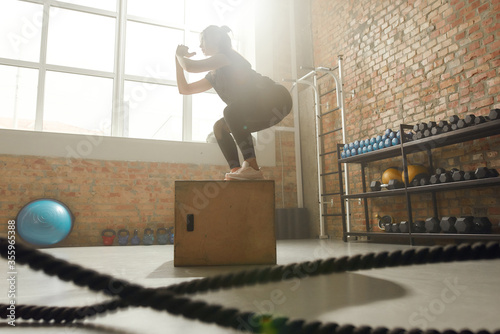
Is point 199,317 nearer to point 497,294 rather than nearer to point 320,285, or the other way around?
point 320,285

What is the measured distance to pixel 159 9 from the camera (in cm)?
634

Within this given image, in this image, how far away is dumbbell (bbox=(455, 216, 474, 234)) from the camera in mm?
3227

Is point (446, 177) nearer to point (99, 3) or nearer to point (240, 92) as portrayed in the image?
point (240, 92)

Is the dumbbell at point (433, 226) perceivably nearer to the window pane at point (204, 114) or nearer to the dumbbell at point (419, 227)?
the dumbbell at point (419, 227)

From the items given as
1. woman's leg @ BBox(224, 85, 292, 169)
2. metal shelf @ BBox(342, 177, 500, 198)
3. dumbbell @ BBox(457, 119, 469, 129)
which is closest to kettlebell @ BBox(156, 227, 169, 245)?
metal shelf @ BBox(342, 177, 500, 198)

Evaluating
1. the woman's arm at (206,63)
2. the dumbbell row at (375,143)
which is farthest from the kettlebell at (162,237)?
the woman's arm at (206,63)

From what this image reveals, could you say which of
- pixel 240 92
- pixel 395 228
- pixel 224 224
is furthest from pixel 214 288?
pixel 395 228

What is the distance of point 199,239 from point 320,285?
931mm

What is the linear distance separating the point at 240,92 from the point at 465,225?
2.42 metres

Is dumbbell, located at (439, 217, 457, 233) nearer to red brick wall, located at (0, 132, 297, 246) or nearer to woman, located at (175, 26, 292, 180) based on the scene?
woman, located at (175, 26, 292, 180)

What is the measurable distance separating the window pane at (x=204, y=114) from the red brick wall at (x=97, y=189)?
0.69 meters

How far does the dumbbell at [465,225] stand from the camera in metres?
3.23

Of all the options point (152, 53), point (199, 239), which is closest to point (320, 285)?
point (199, 239)

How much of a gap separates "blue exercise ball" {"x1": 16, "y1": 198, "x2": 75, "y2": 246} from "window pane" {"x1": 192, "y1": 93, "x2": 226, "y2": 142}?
8.00ft
